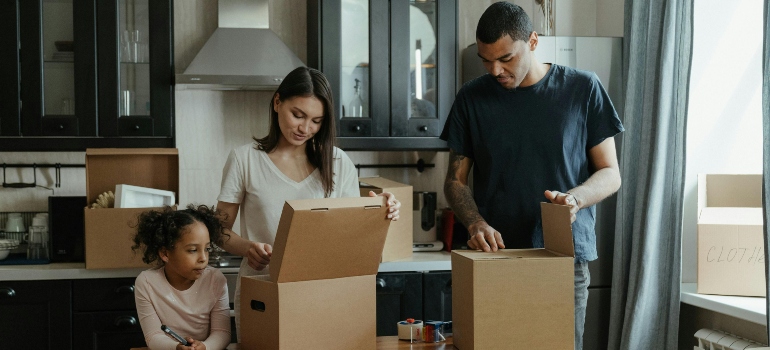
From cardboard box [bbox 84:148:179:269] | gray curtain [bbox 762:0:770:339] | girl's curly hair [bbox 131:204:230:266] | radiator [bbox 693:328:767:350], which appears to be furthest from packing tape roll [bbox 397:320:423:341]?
cardboard box [bbox 84:148:179:269]

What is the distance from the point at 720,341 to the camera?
271 centimetres

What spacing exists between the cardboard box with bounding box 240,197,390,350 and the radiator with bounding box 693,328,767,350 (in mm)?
1494

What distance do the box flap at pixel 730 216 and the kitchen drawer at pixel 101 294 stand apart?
2.20m

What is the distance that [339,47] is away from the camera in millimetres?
3480

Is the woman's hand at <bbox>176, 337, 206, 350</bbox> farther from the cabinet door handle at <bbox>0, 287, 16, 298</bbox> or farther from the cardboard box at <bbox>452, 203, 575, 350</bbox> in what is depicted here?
the cabinet door handle at <bbox>0, 287, 16, 298</bbox>

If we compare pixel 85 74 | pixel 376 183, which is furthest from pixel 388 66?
pixel 85 74

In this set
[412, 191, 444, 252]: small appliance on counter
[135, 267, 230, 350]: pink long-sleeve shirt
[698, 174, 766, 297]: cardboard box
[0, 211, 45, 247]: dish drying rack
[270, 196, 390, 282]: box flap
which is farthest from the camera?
[412, 191, 444, 252]: small appliance on counter

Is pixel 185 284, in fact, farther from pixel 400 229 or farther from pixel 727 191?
pixel 727 191

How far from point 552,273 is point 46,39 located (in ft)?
8.32

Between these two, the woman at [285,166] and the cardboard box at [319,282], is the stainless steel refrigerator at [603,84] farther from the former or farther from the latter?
the cardboard box at [319,282]

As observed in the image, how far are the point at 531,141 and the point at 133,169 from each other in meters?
1.91

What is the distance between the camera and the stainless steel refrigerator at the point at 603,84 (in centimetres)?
338

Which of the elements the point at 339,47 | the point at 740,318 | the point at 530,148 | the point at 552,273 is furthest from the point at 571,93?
the point at 339,47

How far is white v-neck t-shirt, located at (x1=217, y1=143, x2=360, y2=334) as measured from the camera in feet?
6.89
